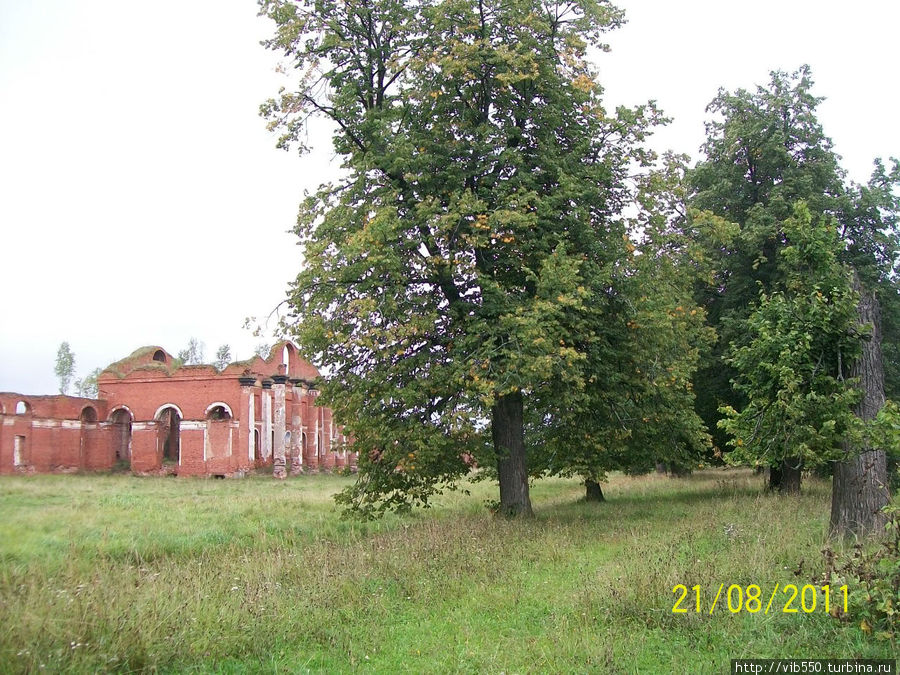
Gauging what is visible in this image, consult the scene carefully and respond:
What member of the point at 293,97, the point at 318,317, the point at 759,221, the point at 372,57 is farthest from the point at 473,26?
the point at 759,221

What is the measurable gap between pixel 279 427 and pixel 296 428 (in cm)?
257

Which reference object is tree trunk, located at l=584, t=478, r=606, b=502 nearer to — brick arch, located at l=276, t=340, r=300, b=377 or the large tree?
the large tree

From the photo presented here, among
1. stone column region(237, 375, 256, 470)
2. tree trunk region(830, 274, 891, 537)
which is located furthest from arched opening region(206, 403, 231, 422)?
tree trunk region(830, 274, 891, 537)

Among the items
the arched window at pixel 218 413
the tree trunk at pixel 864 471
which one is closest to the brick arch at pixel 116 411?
the arched window at pixel 218 413

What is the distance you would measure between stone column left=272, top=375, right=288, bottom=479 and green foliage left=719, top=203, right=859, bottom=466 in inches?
1497

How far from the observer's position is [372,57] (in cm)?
1452

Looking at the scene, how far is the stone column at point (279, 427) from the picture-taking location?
44.5 meters

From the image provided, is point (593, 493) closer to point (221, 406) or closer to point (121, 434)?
point (221, 406)

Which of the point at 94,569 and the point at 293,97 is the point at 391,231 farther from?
the point at 94,569

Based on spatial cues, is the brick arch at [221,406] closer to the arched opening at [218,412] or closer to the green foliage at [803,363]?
the arched opening at [218,412]

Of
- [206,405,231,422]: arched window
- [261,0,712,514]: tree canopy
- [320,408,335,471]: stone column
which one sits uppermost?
[261,0,712,514]: tree canopy

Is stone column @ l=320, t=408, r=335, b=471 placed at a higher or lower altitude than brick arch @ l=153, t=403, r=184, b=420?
lower

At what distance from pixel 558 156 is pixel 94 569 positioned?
36.2 feet

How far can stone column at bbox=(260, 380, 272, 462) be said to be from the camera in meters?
45.5
